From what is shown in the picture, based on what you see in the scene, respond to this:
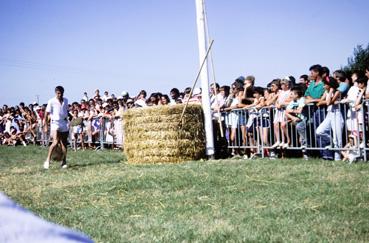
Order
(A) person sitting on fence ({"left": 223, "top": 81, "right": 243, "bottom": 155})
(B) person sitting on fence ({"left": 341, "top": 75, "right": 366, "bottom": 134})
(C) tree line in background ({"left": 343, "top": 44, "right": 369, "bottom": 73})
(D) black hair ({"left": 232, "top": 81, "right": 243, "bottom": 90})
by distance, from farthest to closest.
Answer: (C) tree line in background ({"left": 343, "top": 44, "right": 369, "bottom": 73})
(D) black hair ({"left": 232, "top": 81, "right": 243, "bottom": 90})
(A) person sitting on fence ({"left": 223, "top": 81, "right": 243, "bottom": 155})
(B) person sitting on fence ({"left": 341, "top": 75, "right": 366, "bottom": 134})

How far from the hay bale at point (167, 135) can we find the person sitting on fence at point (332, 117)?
2.99 meters

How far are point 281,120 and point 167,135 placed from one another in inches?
112

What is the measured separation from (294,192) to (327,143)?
13.5 feet

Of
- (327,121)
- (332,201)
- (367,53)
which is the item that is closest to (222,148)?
(327,121)

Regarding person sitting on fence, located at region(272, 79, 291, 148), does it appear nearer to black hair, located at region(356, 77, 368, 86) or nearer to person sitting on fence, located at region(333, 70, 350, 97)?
person sitting on fence, located at region(333, 70, 350, 97)

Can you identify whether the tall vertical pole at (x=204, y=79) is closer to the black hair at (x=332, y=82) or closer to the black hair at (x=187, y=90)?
the black hair at (x=332, y=82)

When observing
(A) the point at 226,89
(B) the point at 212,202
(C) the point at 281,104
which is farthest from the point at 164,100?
(B) the point at 212,202

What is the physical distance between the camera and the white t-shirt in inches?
429

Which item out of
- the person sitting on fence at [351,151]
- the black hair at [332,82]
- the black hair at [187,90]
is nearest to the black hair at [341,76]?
the black hair at [332,82]

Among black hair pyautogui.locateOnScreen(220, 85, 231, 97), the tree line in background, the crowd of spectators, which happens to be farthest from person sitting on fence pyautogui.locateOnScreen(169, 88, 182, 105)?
the tree line in background

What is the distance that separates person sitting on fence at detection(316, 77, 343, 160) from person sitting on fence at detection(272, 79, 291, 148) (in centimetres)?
106

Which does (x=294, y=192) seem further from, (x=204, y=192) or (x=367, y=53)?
(x=367, y=53)

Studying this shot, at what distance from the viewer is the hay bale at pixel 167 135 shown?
1039 cm

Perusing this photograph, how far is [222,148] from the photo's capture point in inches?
449
